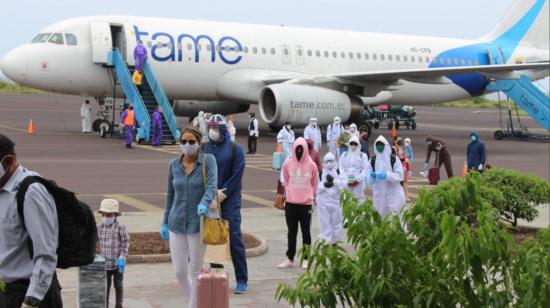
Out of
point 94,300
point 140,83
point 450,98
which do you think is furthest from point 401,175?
point 450,98

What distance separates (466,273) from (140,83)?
93.4ft

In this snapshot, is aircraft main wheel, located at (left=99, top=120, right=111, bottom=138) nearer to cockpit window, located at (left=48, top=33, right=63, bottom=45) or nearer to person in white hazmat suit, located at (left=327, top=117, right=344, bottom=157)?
cockpit window, located at (left=48, top=33, right=63, bottom=45)

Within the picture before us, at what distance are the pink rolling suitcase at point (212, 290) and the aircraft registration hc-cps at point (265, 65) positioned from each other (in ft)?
83.0

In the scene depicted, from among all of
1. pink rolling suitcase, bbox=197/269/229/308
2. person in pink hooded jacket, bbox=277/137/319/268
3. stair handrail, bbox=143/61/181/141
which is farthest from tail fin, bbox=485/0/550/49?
pink rolling suitcase, bbox=197/269/229/308

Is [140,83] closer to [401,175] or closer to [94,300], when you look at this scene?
[401,175]

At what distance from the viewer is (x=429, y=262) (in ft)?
15.9

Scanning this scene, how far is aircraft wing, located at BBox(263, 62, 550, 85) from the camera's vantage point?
34.8m

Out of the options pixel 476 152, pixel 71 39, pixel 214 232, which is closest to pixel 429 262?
pixel 214 232

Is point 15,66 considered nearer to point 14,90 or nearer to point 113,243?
point 113,243

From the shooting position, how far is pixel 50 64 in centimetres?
3189

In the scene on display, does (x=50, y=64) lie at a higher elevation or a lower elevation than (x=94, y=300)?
higher

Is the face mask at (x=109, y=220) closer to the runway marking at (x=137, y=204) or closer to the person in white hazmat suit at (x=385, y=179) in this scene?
the person in white hazmat suit at (x=385, y=179)

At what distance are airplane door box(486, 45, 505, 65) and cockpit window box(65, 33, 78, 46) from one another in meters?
19.0

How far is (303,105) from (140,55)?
5856 mm
